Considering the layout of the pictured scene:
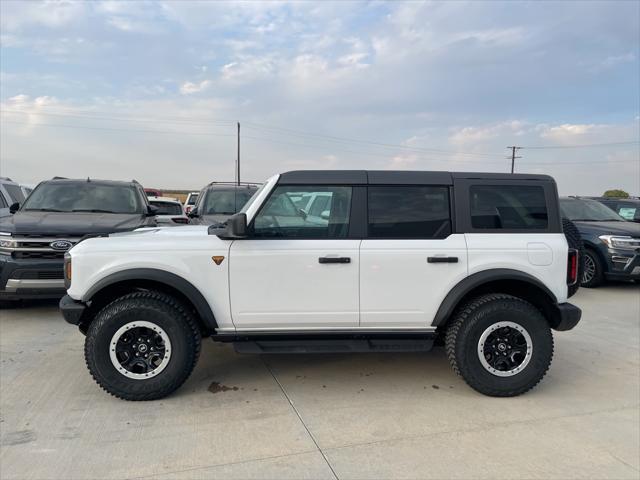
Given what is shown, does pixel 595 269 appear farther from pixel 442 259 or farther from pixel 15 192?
pixel 15 192

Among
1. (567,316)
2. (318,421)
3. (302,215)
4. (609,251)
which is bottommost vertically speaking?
(318,421)

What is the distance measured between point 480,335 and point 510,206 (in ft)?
3.58

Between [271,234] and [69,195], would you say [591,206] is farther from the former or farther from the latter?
[69,195]

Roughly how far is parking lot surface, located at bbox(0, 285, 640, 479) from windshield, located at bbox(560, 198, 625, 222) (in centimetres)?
531

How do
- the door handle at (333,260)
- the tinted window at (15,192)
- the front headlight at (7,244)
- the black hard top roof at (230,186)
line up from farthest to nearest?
the tinted window at (15,192) → the black hard top roof at (230,186) → the front headlight at (7,244) → the door handle at (333,260)

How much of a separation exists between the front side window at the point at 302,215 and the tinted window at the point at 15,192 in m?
8.31

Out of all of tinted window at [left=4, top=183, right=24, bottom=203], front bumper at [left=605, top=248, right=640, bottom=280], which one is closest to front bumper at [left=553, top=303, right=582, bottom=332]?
front bumper at [left=605, top=248, right=640, bottom=280]

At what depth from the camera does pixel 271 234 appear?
374 centimetres

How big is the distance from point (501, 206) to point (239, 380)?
2697 millimetres

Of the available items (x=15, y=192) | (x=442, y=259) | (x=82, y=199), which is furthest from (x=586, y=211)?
(x=15, y=192)

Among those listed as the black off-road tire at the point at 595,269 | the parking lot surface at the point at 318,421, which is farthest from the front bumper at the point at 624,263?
the parking lot surface at the point at 318,421

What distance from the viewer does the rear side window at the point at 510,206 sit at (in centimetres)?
387

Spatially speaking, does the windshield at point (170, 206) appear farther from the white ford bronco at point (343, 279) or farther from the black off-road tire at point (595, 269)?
the black off-road tire at point (595, 269)

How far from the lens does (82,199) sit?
23.4 ft
